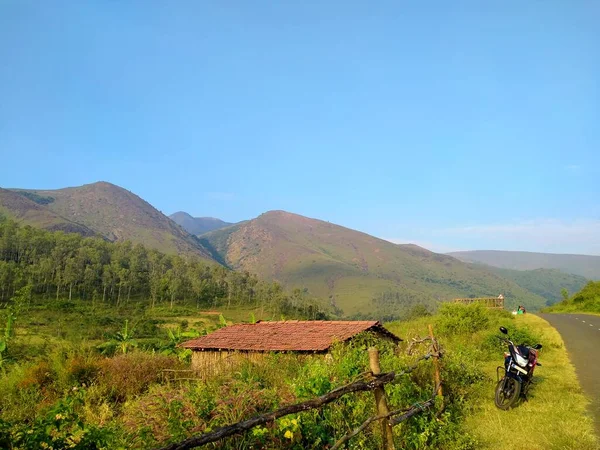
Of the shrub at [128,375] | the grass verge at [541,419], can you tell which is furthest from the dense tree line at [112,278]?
the grass verge at [541,419]

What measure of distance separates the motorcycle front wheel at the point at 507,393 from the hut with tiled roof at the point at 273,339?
5.60 meters

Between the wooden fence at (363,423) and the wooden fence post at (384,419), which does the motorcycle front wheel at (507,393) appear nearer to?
the wooden fence at (363,423)

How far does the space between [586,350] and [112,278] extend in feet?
291

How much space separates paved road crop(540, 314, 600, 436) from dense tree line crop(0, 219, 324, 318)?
200ft

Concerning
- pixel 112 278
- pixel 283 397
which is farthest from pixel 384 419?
pixel 112 278

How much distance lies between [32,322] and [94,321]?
24.9ft

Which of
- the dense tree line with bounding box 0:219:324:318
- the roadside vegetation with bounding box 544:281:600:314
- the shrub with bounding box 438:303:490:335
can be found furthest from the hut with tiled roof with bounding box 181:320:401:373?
the dense tree line with bounding box 0:219:324:318

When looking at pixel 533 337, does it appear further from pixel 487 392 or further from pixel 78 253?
pixel 78 253

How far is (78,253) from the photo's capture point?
309 ft

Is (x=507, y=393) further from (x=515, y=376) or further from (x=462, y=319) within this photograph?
(x=462, y=319)

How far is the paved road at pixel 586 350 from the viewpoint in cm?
1026

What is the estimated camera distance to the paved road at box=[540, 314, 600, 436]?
10260mm

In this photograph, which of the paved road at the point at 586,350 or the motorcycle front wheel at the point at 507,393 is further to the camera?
the paved road at the point at 586,350

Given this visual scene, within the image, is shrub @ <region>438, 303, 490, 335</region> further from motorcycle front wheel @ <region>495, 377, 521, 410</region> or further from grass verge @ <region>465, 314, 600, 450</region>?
motorcycle front wheel @ <region>495, 377, 521, 410</region>
